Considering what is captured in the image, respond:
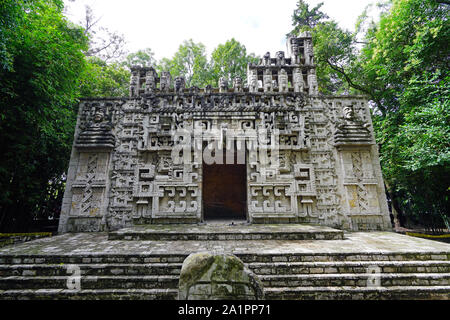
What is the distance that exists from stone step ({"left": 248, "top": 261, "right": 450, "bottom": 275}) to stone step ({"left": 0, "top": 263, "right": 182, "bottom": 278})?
5.34 feet

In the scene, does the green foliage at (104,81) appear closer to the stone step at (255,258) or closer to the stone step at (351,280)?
A: the stone step at (255,258)

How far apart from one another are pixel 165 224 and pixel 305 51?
30.4 feet

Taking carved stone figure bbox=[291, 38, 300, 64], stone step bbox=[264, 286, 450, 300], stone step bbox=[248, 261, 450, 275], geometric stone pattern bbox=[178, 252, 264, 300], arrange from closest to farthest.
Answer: geometric stone pattern bbox=[178, 252, 264, 300], stone step bbox=[264, 286, 450, 300], stone step bbox=[248, 261, 450, 275], carved stone figure bbox=[291, 38, 300, 64]

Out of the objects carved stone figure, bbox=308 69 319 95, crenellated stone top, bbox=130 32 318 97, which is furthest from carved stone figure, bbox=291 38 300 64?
carved stone figure, bbox=308 69 319 95

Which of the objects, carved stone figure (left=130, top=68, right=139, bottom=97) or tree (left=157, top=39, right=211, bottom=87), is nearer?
carved stone figure (left=130, top=68, right=139, bottom=97)

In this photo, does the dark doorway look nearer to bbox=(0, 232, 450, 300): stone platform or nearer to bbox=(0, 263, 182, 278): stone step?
bbox=(0, 232, 450, 300): stone platform

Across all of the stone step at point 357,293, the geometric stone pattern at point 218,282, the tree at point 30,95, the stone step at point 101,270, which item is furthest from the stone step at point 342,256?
the tree at point 30,95

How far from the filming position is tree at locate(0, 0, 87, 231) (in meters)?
6.63

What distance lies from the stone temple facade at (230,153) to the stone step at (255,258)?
3184 millimetres

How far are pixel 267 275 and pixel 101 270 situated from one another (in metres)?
3.20

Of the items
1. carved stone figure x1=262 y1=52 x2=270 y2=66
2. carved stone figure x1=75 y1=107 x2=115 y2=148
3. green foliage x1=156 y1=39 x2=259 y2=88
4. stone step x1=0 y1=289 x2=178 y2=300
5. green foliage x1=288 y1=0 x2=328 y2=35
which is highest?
green foliage x1=288 y1=0 x2=328 y2=35
